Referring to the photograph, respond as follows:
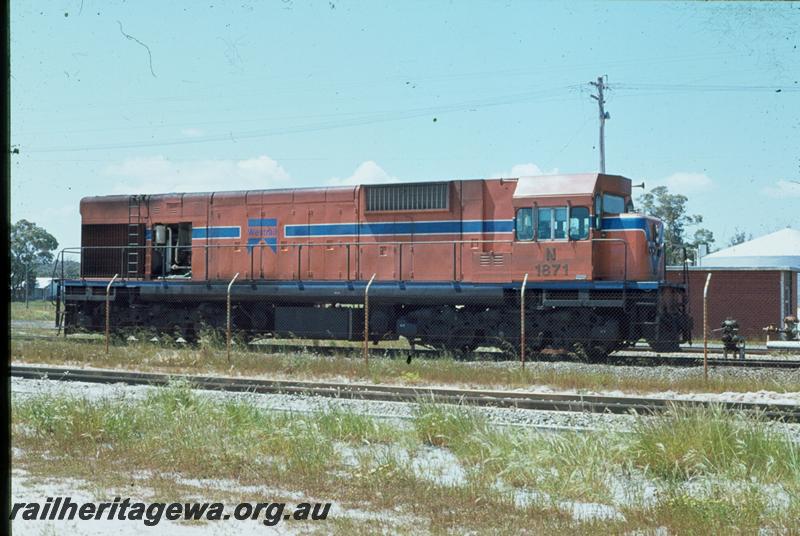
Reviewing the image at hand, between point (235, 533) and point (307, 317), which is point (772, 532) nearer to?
point (235, 533)

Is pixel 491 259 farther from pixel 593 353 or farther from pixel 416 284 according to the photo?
pixel 593 353

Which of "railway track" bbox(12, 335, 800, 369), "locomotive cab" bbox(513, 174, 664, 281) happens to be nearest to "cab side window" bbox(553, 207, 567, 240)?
"locomotive cab" bbox(513, 174, 664, 281)

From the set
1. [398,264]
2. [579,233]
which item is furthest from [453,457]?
[398,264]

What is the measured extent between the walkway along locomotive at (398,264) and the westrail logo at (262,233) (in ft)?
0.10

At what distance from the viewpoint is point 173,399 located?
9.65 metres

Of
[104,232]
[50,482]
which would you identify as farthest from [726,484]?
[104,232]

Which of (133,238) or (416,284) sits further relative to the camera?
(133,238)

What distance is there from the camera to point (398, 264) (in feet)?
59.2

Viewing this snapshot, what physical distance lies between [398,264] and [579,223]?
397 cm

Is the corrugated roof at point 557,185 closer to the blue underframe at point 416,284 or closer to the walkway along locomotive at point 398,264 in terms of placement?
the walkway along locomotive at point 398,264

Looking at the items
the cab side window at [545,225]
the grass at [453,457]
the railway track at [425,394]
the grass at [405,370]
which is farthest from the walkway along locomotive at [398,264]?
the grass at [453,457]

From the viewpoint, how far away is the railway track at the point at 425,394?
1009 centimetres

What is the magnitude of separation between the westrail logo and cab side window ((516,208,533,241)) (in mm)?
5887

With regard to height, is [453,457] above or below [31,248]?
below
